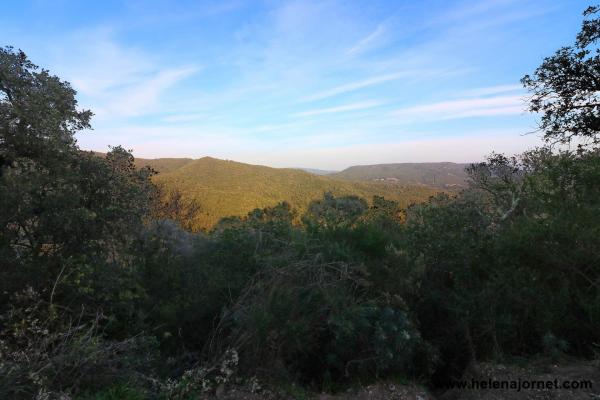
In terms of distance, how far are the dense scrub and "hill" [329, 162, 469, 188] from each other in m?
89.1

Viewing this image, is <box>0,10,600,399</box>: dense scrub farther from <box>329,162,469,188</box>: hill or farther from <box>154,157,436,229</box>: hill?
<box>329,162,469,188</box>: hill

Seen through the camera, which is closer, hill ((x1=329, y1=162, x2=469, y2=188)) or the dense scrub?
the dense scrub

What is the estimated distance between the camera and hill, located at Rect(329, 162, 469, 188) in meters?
98.5

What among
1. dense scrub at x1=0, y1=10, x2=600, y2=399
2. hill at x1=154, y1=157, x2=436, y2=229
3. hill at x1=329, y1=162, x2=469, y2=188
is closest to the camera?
dense scrub at x1=0, y1=10, x2=600, y2=399

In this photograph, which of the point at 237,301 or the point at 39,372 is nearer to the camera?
the point at 39,372

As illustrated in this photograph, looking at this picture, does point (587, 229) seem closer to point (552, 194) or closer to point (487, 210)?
point (552, 194)

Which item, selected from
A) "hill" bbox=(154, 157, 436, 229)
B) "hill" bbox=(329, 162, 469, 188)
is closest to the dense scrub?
"hill" bbox=(154, 157, 436, 229)

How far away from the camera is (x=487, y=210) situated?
7.06 m

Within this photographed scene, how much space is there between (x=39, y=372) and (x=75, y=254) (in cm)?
176

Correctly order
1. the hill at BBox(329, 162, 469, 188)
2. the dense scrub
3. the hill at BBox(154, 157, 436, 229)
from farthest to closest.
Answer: the hill at BBox(329, 162, 469, 188) → the hill at BBox(154, 157, 436, 229) → the dense scrub

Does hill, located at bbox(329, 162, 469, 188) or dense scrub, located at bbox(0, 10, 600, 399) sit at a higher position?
hill, located at bbox(329, 162, 469, 188)

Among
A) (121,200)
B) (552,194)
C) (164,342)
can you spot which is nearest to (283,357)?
(164,342)

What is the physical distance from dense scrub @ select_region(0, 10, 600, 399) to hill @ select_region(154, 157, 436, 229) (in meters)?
36.5

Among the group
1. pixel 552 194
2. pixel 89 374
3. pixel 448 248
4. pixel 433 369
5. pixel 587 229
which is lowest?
pixel 433 369
